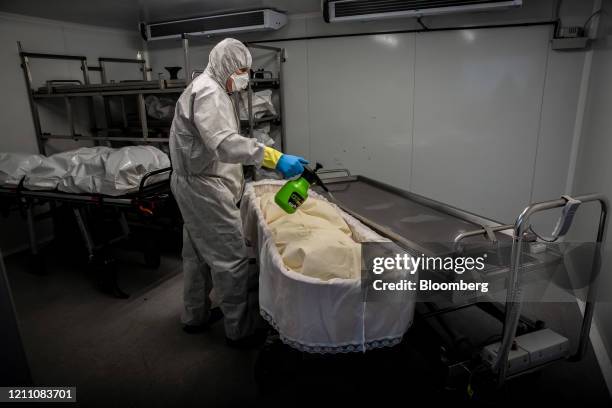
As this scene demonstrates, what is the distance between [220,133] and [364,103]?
216 cm

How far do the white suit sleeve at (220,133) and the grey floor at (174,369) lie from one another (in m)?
1.04

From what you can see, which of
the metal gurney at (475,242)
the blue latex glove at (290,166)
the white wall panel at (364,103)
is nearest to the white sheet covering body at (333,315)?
the metal gurney at (475,242)

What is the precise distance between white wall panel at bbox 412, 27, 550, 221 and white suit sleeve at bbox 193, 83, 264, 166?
2.18 metres

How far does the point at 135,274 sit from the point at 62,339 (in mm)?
853

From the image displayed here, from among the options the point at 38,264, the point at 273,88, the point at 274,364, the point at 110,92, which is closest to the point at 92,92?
the point at 110,92

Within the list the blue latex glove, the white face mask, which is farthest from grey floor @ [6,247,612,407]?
the white face mask

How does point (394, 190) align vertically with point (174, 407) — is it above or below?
above

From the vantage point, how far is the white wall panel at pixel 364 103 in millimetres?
3432

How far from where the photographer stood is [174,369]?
2062mm

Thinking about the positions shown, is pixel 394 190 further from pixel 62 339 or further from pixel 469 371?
pixel 62 339

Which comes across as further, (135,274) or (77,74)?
(77,74)

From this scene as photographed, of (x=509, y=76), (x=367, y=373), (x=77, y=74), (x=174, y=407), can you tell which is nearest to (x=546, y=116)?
(x=509, y=76)

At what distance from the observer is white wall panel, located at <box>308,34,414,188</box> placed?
343 cm

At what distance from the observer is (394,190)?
101 inches
